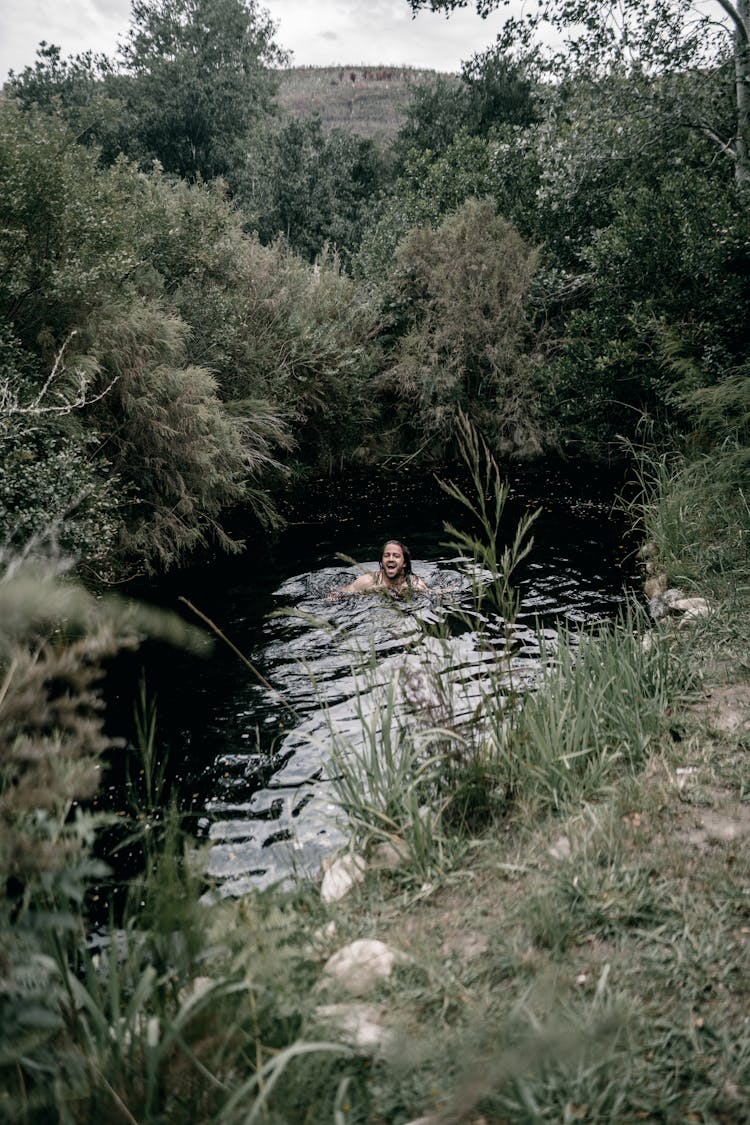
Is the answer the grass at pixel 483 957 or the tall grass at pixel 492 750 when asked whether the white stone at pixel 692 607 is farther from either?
the tall grass at pixel 492 750

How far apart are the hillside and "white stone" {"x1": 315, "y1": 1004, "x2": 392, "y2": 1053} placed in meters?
62.6

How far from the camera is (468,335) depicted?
1478 centimetres

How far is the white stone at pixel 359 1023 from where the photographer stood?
207 cm

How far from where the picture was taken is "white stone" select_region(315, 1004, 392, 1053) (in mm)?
2074

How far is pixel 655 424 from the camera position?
11.7 meters

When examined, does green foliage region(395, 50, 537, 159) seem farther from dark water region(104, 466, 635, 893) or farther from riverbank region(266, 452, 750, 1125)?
riverbank region(266, 452, 750, 1125)

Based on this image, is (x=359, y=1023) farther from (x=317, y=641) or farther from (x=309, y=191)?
(x=309, y=191)

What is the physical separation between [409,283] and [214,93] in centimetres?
1933

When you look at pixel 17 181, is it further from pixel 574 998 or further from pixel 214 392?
pixel 574 998

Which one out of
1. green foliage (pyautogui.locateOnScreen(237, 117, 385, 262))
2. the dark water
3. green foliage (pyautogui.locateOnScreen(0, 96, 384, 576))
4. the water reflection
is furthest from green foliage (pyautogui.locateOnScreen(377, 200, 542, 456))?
green foliage (pyautogui.locateOnScreen(237, 117, 385, 262))

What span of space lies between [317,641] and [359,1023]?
480cm

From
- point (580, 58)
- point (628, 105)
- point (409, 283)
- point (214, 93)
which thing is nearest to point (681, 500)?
point (628, 105)

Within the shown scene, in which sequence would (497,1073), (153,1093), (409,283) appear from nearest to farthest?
(497,1073) < (153,1093) < (409,283)


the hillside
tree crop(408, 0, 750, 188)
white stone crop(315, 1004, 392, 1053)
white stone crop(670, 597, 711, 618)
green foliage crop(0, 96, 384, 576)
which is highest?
the hillside
